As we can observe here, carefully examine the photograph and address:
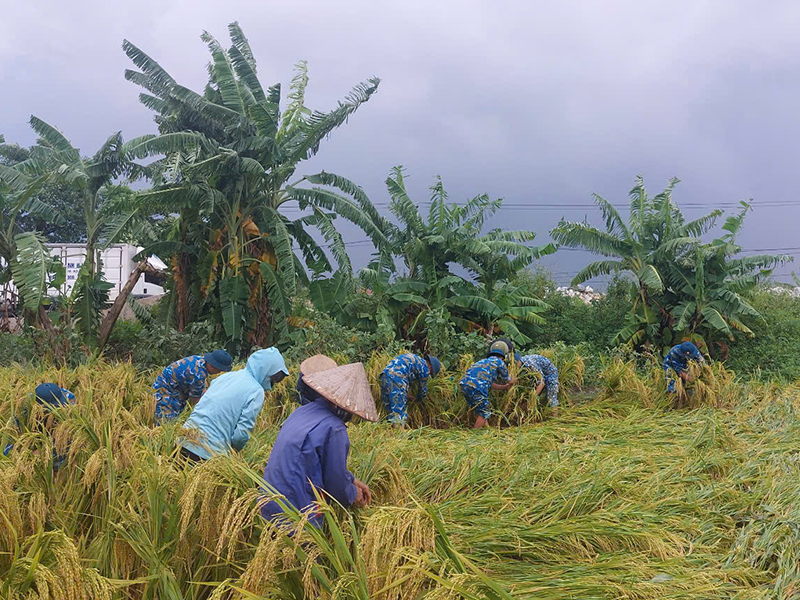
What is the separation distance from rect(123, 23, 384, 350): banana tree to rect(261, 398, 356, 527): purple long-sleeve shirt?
23.3 feet

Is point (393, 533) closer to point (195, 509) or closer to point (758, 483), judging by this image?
point (195, 509)

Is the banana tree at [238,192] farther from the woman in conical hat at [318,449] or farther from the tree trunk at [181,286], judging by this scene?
the woman in conical hat at [318,449]

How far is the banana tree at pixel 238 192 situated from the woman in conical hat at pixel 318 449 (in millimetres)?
7016

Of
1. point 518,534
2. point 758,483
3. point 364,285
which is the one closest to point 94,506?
point 518,534

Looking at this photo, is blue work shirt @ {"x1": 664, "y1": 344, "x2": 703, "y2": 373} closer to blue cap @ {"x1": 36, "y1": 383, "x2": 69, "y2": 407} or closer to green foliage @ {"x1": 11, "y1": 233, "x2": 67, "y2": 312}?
blue cap @ {"x1": 36, "y1": 383, "x2": 69, "y2": 407}

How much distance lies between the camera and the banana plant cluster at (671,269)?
→ 11789 millimetres

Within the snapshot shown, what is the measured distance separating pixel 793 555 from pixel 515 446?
217cm

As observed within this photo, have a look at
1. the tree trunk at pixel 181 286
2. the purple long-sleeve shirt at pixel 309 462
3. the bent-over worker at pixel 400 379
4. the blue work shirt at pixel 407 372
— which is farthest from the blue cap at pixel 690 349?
the tree trunk at pixel 181 286

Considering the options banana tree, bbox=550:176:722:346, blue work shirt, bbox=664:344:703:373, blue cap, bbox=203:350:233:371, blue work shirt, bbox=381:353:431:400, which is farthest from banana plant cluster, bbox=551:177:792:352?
blue cap, bbox=203:350:233:371

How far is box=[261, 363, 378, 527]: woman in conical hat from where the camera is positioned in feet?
9.55

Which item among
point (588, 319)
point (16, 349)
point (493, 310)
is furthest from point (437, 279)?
point (16, 349)

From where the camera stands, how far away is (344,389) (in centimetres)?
303

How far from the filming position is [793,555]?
3338 mm

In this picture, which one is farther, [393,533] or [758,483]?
[758,483]
